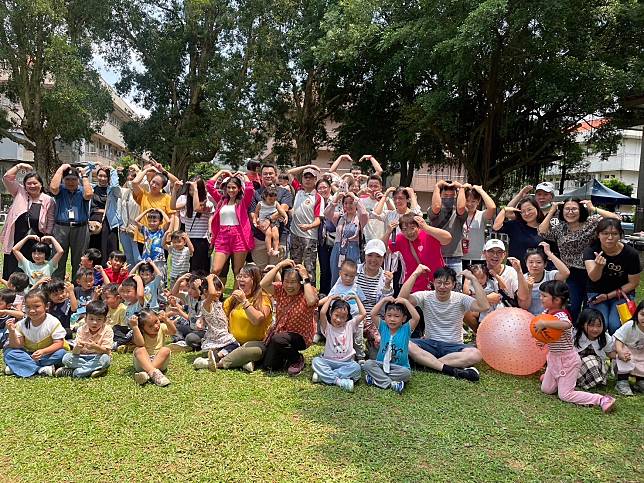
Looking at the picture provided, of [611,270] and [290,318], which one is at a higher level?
[611,270]

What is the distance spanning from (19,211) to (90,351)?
3.09 metres

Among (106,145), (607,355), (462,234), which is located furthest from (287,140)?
(106,145)

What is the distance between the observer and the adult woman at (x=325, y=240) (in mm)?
6699

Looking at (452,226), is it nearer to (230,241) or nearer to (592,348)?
(592,348)

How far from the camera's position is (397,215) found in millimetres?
6387

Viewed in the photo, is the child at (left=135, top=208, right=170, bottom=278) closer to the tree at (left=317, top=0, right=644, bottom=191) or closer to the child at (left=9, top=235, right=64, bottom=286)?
the child at (left=9, top=235, right=64, bottom=286)

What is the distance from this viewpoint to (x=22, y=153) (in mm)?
34875

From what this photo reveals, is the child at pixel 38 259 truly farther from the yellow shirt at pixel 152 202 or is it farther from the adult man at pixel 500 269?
the adult man at pixel 500 269

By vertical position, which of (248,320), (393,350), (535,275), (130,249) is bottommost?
(393,350)

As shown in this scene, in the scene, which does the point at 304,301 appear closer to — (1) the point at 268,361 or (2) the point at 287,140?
(1) the point at 268,361

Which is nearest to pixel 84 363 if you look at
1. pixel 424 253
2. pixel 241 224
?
pixel 241 224

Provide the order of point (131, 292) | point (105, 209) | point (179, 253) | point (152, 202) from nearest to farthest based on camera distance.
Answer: point (131, 292), point (179, 253), point (152, 202), point (105, 209)

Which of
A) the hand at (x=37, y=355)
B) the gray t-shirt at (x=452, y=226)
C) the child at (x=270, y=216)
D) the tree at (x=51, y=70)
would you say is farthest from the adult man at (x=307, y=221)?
the tree at (x=51, y=70)

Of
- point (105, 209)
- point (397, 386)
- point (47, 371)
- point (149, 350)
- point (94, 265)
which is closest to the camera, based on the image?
point (397, 386)
